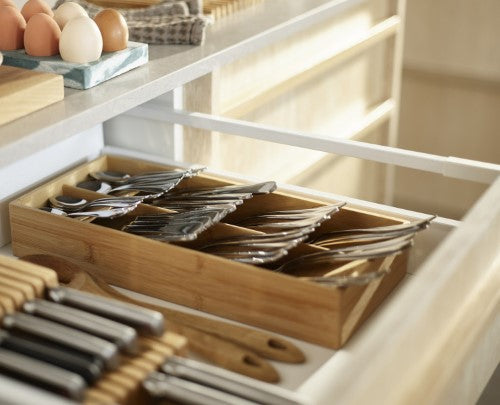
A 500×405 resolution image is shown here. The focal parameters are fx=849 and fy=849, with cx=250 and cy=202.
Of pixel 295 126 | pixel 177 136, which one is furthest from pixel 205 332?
pixel 295 126

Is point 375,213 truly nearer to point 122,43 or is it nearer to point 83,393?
point 122,43

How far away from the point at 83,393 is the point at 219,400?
11 cm

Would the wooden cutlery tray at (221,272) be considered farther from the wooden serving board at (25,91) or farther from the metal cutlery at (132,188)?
the wooden serving board at (25,91)

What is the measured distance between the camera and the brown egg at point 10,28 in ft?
3.22

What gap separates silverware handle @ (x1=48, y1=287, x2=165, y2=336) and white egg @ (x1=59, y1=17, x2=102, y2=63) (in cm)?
30

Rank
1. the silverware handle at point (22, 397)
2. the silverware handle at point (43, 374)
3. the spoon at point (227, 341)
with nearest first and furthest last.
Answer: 1. the silverware handle at point (22, 397)
2. the silverware handle at point (43, 374)
3. the spoon at point (227, 341)

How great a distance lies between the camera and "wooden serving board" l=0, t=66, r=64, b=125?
2.81ft

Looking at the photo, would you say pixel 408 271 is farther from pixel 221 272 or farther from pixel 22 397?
pixel 22 397

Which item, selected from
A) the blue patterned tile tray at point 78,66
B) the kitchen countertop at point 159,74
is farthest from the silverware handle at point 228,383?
the blue patterned tile tray at point 78,66

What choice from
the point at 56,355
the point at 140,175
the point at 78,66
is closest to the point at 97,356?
the point at 56,355

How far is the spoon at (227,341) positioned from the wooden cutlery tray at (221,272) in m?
0.03

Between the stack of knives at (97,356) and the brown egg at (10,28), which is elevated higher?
the brown egg at (10,28)

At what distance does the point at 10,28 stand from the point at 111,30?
116 mm

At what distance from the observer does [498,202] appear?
814 millimetres
